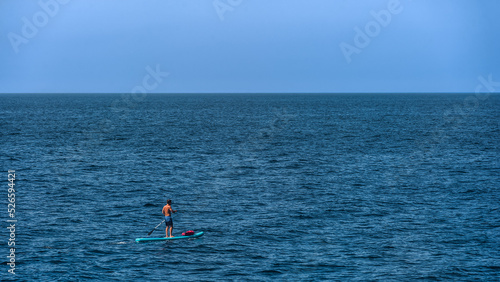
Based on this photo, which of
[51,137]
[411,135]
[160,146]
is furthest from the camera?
[411,135]

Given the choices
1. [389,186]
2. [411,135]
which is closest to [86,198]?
[389,186]

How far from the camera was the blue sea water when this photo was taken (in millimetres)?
27766

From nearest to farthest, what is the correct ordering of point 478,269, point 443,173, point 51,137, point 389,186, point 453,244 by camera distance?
point 478,269 → point 453,244 → point 389,186 → point 443,173 → point 51,137

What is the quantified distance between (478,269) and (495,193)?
1975 cm

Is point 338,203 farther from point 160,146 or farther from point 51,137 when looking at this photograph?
point 51,137

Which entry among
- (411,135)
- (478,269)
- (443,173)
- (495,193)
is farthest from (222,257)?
(411,135)

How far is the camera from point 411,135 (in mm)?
95188

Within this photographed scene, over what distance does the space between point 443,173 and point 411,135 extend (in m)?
41.6

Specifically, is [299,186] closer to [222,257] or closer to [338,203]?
[338,203]

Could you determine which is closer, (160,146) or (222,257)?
(222,257)

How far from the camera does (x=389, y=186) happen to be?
48438 mm

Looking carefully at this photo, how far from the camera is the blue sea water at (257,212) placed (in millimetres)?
27766

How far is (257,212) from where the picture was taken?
38812 mm

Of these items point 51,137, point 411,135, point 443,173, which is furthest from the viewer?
point 411,135
